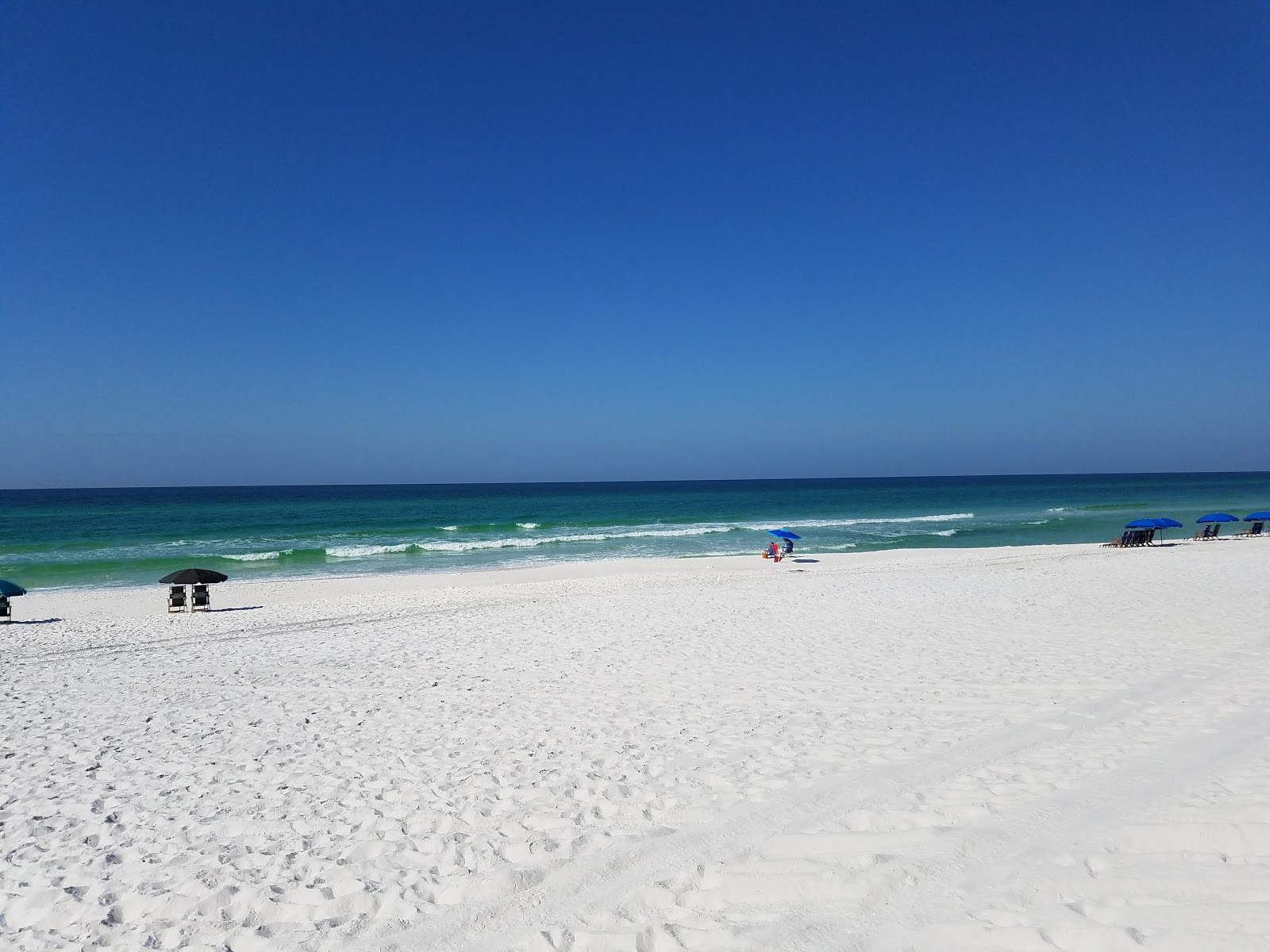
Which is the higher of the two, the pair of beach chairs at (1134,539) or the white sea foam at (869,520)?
the pair of beach chairs at (1134,539)

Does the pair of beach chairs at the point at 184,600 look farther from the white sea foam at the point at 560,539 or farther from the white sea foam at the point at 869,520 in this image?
the white sea foam at the point at 869,520

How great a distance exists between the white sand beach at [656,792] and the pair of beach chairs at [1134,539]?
1808 centimetres

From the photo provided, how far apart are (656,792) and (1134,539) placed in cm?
2879

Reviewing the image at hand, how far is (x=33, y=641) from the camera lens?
501 inches

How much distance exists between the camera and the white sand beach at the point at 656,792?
3.43m

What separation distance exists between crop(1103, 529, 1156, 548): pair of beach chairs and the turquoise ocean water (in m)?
4.17

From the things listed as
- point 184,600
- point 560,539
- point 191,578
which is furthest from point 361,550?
point 191,578

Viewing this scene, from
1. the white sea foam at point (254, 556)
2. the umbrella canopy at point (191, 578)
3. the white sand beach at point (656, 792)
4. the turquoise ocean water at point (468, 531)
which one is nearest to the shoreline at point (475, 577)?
the umbrella canopy at point (191, 578)

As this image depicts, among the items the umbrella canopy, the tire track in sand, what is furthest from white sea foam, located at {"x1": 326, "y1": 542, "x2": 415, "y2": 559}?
the tire track in sand

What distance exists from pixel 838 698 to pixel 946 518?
151 ft

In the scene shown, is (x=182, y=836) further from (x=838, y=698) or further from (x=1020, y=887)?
(x=838, y=698)

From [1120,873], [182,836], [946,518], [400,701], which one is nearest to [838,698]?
[1120,873]

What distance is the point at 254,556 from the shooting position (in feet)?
97.2

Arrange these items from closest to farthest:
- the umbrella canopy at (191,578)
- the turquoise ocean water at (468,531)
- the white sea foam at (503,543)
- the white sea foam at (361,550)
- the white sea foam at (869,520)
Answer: the umbrella canopy at (191,578), the turquoise ocean water at (468,531), the white sea foam at (361,550), the white sea foam at (503,543), the white sea foam at (869,520)
